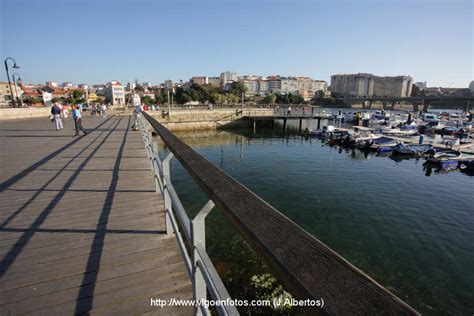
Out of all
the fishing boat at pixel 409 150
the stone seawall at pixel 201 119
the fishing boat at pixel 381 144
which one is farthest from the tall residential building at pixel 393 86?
the fishing boat at pixel 409 150

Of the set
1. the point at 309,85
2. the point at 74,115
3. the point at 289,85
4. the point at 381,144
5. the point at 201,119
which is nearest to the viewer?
the point at 74,115

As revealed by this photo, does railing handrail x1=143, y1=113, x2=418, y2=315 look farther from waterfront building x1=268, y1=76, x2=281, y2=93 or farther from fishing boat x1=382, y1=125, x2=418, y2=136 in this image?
waterfront building x1=268, y1=76, x2=281, y2=93

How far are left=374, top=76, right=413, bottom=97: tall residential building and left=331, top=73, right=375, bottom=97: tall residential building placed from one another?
5.20m

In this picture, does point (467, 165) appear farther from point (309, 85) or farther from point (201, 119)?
point (309, 85)

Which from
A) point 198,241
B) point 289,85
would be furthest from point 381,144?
point 289,85

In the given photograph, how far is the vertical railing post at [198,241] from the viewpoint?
4.59 feet

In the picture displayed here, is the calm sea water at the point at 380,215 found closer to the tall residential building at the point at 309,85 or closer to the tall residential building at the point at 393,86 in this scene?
the tall residential building at the point at 309,85

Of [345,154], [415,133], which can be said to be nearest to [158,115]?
[345,154]

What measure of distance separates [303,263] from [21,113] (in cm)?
2738

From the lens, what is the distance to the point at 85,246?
2.91 metres

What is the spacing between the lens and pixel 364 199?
44.5 feet

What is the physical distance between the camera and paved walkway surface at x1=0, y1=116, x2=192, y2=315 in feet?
7.09

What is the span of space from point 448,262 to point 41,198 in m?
11.9

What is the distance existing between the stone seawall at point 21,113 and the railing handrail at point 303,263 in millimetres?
25423
